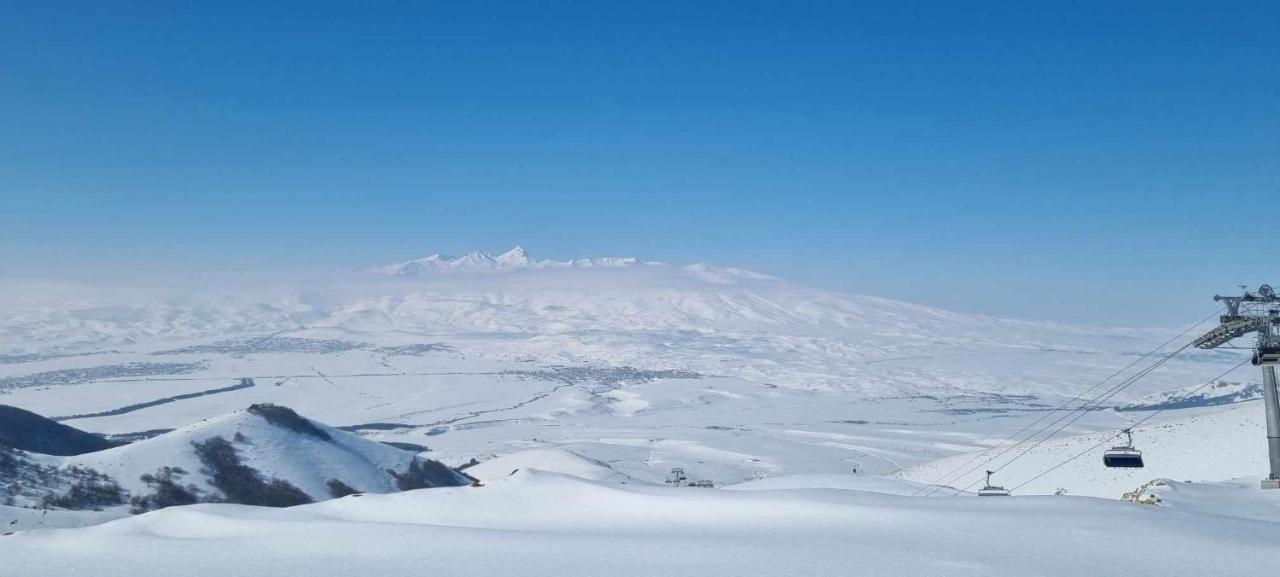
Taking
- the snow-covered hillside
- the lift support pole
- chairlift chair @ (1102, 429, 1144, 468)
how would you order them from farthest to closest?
the snow-covered hillside
chairlift chair @ (1102, 429, 1144, 468)
the lift support pole

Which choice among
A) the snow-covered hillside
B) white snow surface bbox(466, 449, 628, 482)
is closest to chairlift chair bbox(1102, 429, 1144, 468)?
white snow surface bbox(466, 449, 628, 482)

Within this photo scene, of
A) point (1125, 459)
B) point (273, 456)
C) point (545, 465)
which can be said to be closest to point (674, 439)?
point (545, 465)

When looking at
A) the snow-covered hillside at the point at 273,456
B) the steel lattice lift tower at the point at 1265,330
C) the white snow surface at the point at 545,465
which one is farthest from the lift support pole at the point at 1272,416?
the snow-covered hillside at the point at 273,456

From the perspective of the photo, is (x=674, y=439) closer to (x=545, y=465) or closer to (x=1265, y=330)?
(x=545, y=465)

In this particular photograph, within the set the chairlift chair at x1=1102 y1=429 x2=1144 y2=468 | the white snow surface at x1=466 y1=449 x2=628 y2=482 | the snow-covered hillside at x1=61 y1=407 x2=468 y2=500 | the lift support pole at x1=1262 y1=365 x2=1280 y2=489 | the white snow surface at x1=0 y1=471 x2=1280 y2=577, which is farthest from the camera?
the white snow surface at x1=466 y1=449 x2=628 y2=482

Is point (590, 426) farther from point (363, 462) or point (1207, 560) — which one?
point (1207, 560)

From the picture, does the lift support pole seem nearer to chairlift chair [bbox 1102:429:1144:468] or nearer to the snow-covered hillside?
chairlift chair [bbox 1102:429:1144:468]

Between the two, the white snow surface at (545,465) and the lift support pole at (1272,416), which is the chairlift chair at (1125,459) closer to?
the lift support pole at (1272,416)

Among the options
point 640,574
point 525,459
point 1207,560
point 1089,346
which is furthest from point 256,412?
point 1089,346

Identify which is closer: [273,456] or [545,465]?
[273,456]
